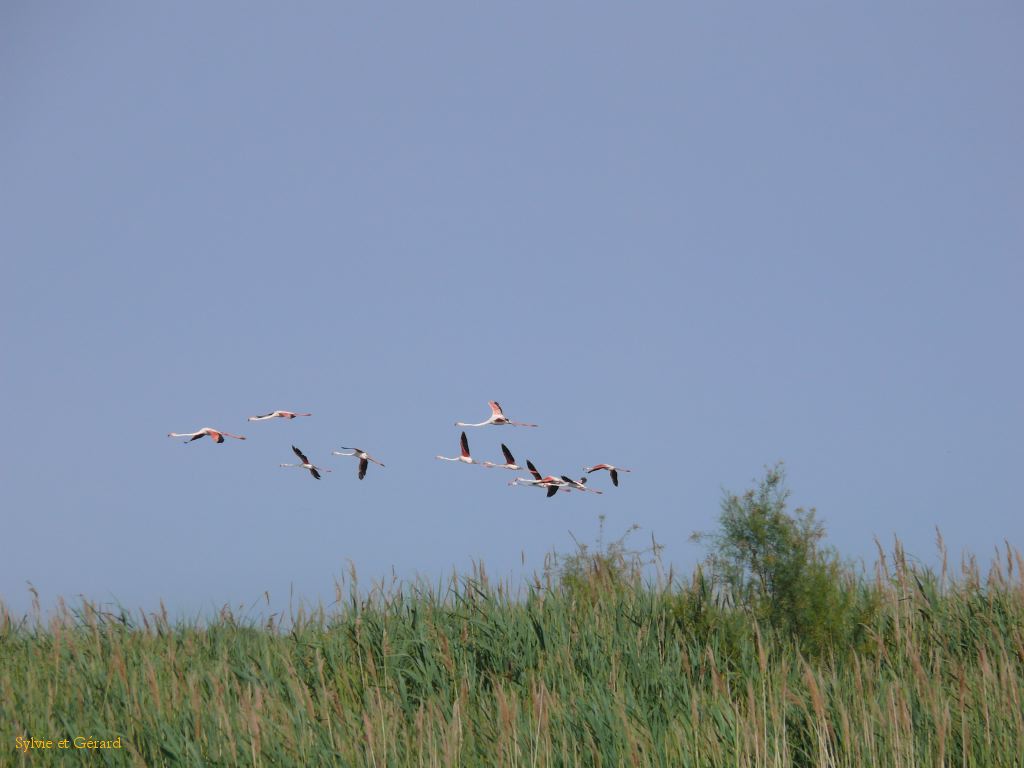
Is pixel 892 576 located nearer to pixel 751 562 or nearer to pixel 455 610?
pixel 751 562

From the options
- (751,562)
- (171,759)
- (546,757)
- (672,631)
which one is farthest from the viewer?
(751,562)

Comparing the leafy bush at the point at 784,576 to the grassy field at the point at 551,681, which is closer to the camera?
the grassy field at the point at 551,681

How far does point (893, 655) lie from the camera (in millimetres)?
10680

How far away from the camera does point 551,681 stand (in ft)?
29.7

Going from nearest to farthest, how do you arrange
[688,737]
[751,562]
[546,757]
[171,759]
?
[546,757] < [688,737] < [171,759] < [751,562]

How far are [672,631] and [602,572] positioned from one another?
190 centimetres

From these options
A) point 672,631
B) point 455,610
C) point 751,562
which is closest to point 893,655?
point 751,562

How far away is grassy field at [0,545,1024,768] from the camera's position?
6.70 m

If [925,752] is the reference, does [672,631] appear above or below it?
above

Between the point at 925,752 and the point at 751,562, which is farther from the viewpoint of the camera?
the point at 751,562

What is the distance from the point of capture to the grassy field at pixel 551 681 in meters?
6.70

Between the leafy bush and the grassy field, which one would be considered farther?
the leafy bush

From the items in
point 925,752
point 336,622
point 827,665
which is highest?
point 336,622

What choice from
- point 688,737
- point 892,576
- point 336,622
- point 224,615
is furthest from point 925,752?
point 224,615
